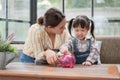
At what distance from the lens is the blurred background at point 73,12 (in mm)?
3282

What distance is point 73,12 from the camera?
3.46 metres

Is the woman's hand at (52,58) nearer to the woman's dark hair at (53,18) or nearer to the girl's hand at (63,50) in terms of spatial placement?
the girl's hand at (63,50)

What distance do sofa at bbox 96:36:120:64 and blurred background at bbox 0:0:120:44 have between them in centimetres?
85

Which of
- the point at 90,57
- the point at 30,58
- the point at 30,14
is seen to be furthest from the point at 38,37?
the point at 30,14

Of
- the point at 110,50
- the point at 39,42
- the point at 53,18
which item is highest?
the point at 53,18

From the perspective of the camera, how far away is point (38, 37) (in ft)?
5.91

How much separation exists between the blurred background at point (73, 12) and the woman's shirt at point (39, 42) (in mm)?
1333

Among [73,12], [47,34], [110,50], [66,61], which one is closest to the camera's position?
[66,61]

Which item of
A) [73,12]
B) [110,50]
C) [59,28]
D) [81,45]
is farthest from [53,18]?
[73,12]

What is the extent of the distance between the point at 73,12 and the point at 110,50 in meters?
1.14

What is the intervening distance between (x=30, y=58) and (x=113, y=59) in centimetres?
85

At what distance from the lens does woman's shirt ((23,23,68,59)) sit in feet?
5.82

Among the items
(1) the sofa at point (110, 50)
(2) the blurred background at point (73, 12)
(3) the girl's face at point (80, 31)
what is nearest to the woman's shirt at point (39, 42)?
(3) the girl's face at point (80, 31)

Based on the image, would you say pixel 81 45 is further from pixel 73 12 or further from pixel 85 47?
pixel 73 12
